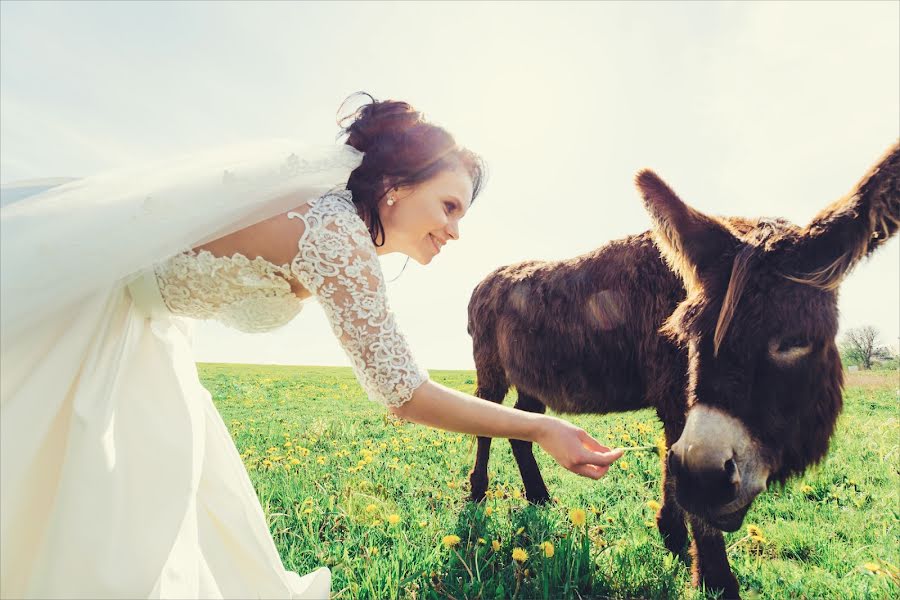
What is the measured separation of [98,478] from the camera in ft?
5.00

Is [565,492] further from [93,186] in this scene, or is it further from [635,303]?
[93,186]

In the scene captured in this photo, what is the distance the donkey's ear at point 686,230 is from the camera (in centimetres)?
268

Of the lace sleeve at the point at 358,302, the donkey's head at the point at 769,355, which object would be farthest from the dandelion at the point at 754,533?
the lace sleeve at the point at 358,302

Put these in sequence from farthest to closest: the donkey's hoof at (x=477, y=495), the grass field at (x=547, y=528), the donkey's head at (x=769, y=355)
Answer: the donkey's hoof at (x=477, y=495) → the grass field at (x=547, y=528) → the donkey's head at (x=769, y=355)

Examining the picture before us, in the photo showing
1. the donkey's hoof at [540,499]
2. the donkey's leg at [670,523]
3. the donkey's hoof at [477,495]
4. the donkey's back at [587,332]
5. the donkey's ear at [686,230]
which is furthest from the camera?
the donkey's hoof at [477,495]

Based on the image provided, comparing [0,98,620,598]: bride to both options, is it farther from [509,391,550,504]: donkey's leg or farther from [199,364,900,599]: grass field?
[509,391,550,504]: donkey's leg

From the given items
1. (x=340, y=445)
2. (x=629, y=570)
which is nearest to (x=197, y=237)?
(x=629, y=570)

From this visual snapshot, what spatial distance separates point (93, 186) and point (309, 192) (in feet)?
3.21

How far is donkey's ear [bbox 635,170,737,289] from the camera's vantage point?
8.79ft

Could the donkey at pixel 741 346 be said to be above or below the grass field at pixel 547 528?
above

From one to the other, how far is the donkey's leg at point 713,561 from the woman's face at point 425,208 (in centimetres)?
215

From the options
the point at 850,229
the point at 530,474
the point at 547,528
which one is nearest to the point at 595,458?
the point at 547,528

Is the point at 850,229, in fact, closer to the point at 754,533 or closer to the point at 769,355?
the point at 769,355

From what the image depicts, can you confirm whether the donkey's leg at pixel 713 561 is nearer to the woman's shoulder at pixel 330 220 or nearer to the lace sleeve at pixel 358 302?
the lace sleeve at pixel 358 302
